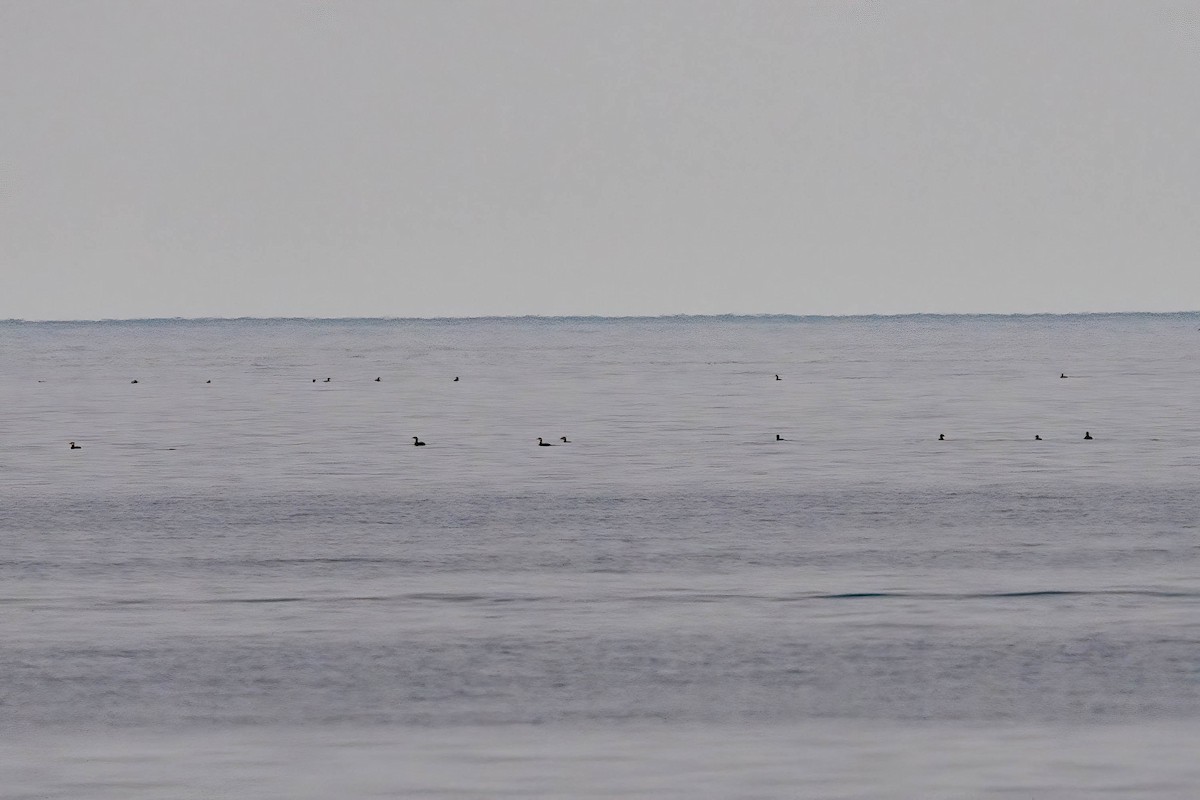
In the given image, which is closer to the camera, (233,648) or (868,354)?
(233,648)

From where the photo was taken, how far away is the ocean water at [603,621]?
12.5 meters

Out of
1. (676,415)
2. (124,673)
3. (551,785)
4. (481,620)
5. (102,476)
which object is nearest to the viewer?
(551,785)

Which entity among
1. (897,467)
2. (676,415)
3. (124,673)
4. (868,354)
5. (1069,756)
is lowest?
(1069,756)

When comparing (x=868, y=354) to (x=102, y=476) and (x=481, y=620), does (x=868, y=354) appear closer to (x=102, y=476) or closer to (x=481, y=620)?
(x=102, y=476)

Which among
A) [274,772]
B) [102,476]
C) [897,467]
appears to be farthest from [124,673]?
[897,467]

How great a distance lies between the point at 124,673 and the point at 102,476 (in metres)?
20.0

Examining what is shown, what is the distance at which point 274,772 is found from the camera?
40.2 ft

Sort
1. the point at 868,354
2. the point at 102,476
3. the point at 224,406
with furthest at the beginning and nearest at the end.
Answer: the point at 868,354, the point at 224,406, the point at 102,476

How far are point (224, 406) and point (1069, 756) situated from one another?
53369mm

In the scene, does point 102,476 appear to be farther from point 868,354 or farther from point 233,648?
point 868,354

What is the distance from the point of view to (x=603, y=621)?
1767 centimetres

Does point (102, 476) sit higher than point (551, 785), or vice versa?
point (102, 476)

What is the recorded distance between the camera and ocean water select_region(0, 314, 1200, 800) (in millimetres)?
12492

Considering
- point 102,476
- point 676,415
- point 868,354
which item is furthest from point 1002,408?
point 868,354
